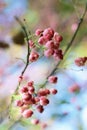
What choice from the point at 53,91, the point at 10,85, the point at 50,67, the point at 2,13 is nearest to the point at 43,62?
the point at 50,67

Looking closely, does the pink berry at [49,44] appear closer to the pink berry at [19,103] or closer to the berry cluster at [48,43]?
the berry cluster at [48,43]

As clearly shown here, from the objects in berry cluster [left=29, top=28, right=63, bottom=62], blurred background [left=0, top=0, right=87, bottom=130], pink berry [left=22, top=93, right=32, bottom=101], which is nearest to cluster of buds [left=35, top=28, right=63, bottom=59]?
berry cluster [left=29, top=28, right=63, bottom=62]

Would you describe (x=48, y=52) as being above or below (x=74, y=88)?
above

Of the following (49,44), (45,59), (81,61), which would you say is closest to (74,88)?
(45,59)

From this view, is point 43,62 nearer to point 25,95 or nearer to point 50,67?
point 50,67

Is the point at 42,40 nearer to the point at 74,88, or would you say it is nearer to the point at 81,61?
the point at 81,61

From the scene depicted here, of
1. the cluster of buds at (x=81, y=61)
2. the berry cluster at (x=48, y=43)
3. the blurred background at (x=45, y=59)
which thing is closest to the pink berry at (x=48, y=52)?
the berry cluster at (x=48, y=43)

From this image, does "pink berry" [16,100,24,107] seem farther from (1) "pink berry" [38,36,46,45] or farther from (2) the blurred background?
(2) the blurred background
